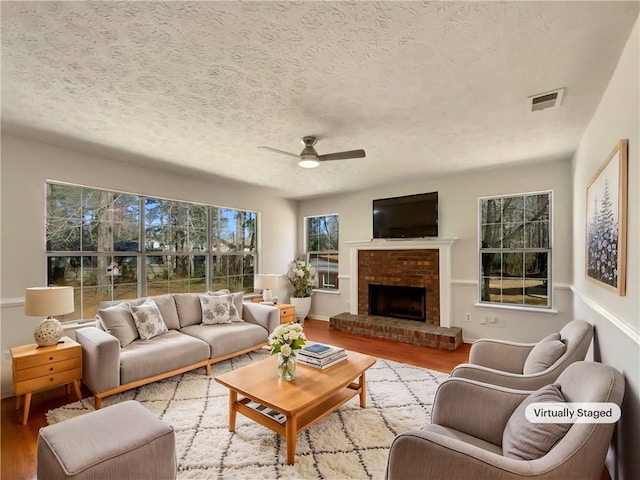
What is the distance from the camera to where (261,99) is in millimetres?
2375

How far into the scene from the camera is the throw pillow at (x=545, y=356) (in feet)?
6.77

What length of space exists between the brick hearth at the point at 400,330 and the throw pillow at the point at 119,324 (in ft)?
10.4

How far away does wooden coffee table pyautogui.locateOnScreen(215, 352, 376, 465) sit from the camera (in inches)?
82.9

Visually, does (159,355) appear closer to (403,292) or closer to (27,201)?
(27,201)

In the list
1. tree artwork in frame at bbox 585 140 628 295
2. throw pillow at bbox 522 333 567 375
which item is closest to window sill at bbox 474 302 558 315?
tree artwork in frame at bbox 585 140 628 295

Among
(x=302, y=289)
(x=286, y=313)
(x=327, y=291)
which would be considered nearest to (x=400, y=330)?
(x=286, y=313)

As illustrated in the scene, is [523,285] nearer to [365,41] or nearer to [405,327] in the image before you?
[405,327]

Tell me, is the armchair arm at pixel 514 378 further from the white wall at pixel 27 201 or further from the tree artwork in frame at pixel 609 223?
the white wall at pixel 27 201

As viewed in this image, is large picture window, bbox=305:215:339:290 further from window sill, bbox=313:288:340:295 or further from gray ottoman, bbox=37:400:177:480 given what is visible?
gray ottoman, bbox=37:400:177:480

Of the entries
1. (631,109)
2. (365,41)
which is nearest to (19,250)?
(365,41)

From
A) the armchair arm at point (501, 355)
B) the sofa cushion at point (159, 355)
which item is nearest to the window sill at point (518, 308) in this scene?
the armchair arm at point (501, 355)

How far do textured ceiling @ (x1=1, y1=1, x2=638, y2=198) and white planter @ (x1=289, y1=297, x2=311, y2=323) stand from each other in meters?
3.39

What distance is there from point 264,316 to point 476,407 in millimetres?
2997

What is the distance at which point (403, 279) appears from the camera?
17.3ft
